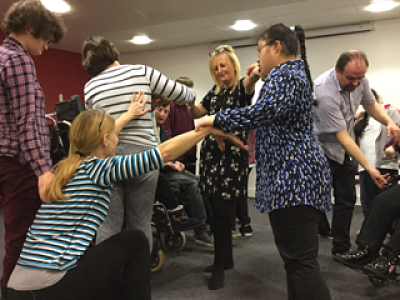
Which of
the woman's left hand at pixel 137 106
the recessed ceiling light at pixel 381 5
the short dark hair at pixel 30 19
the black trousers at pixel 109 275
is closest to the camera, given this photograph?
the black trousers at pixel 109 275

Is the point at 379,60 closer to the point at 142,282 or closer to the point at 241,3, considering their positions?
the point at 241,3

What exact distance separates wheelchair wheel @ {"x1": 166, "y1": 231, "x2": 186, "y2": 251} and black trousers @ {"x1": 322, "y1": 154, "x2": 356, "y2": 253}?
118 centimetres

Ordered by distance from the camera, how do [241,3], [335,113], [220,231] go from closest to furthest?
[220,231]
[335,113]
[241,3]

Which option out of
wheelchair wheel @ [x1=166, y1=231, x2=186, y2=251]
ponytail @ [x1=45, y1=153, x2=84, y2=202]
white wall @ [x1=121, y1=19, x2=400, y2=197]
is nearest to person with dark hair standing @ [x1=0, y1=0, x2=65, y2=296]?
ponytail @ [x1=45, y1=153, x2=84, y2=202]

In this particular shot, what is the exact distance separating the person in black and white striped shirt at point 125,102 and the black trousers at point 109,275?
0.26m

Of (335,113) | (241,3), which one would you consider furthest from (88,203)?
(241,3)

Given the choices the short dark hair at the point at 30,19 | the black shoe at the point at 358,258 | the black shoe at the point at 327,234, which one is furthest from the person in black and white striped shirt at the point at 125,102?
the black shoe at the point at 327,234

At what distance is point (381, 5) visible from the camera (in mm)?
4133

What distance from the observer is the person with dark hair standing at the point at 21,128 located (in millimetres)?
1248

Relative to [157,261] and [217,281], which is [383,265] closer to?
[217,281]

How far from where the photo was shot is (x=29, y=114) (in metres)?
1.26

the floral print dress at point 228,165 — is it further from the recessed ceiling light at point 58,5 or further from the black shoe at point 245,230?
the recessed ceiling light at point 58,5

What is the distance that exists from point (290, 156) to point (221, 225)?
0.88 metres

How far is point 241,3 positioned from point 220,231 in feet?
10.1
